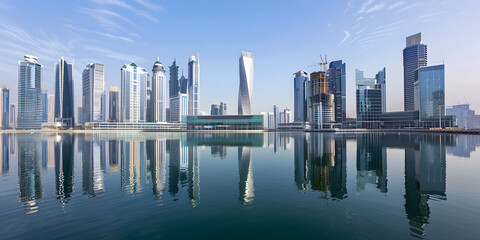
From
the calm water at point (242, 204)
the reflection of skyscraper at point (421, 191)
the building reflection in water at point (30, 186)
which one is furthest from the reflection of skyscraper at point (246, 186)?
the building reflection in water at point (30, 186)

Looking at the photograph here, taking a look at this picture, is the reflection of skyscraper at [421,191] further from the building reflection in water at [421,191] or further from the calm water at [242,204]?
the calm water at [242,204]

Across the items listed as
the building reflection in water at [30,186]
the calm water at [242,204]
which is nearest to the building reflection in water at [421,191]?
the calm water at [242,204]

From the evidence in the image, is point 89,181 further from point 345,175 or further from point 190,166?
point 345,175

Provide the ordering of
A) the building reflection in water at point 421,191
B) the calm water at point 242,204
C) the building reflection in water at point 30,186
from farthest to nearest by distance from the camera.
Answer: the building reflection in water at point 30,186 → the building reflection in water at point 421,191 → the calm water at point 242,204

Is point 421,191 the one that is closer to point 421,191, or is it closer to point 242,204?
point 421,191

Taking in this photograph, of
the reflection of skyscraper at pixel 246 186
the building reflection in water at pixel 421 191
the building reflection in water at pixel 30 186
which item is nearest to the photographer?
the building reflection in water at pixel 421 191

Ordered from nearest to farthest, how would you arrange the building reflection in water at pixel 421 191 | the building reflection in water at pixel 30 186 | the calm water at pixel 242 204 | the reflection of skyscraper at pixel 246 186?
the calm water at pixel 242 204 < the building reflection in water at pixel 421 191 < the building reflection in water at pixel 30 186 < the reflection of skyscraper at pixel 246 186

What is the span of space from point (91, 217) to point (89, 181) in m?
14.7

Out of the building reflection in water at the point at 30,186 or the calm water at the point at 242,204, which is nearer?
the calm water at the point at 242,204

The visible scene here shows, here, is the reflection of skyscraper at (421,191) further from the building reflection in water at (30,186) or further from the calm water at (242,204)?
the building reflection in water at (30,186)

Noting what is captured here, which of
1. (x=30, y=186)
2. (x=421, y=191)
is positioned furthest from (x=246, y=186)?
(x=30, y=186)

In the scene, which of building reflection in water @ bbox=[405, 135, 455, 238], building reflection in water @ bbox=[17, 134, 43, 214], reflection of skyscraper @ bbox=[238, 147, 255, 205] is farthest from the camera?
reflection of skyscraper @ bbox=[238, 147, 255, 205]

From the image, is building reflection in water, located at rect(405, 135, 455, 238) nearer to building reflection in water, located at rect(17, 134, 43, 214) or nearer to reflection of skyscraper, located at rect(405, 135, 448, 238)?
reflection of skyscraper, located at rect(405, 135, 448, 238)

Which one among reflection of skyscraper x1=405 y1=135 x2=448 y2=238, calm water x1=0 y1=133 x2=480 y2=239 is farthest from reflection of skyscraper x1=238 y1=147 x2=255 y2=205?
reflection of skyscraper x1=405 y1=135 x2=448 y2=238
